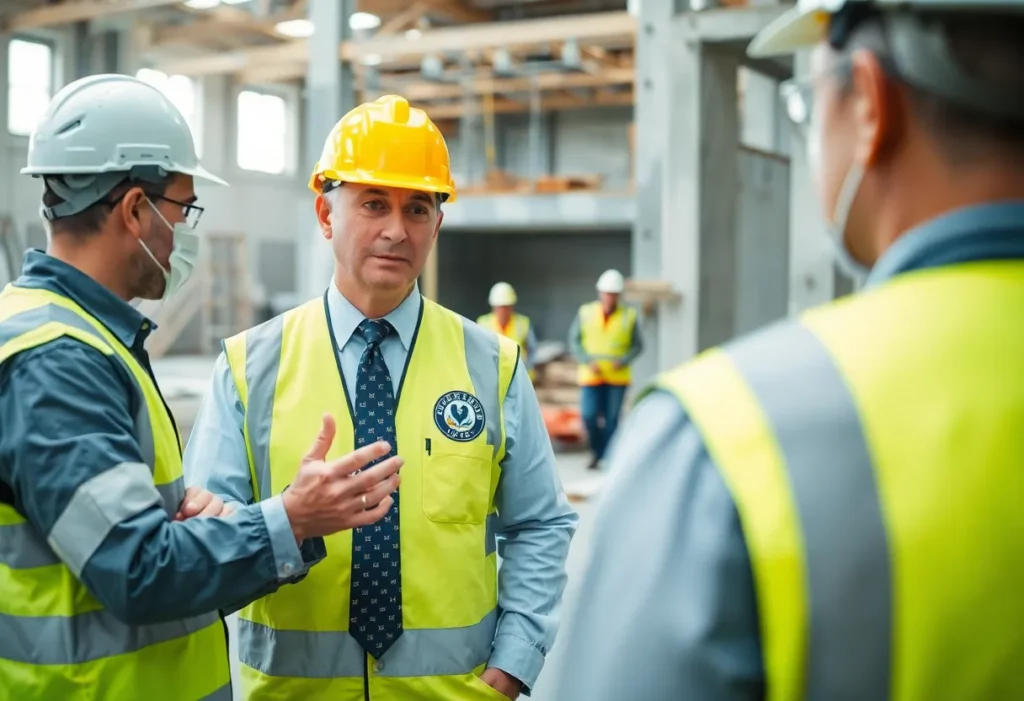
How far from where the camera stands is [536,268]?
76.6 ft

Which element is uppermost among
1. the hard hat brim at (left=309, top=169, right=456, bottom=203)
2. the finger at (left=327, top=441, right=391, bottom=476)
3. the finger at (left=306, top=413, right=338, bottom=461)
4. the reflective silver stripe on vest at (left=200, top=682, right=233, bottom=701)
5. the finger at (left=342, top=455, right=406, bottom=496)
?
the hard hat brim at (left=309, top=169, right=456, bottom=203)

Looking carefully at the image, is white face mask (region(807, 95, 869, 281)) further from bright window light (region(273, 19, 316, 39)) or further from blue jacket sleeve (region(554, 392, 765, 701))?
bright window light (region(273, 19, 316, 39))

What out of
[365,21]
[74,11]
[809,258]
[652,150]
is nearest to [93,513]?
[809,258]

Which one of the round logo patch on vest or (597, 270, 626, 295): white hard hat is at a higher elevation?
(597, 270, 626, 295): white hard hat

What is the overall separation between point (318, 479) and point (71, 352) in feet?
1.52

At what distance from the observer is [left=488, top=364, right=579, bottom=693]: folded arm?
7.75 feet

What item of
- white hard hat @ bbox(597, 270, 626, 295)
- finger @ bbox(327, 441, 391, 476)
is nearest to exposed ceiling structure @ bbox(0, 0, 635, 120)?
white hard hat @ bbox(597, 270, 626, 295)

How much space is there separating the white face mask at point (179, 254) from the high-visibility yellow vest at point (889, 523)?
1.49m

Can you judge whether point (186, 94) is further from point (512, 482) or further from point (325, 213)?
point (512, 482)

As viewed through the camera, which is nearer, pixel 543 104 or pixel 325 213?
pixel 325 213

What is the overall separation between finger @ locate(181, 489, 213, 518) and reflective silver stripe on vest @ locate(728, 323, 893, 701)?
136 centimetres

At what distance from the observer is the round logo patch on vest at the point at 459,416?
228cm

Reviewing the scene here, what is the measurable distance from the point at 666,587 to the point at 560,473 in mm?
10336

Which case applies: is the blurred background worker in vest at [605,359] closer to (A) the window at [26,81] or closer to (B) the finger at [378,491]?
(B) the finger at [378,491]
